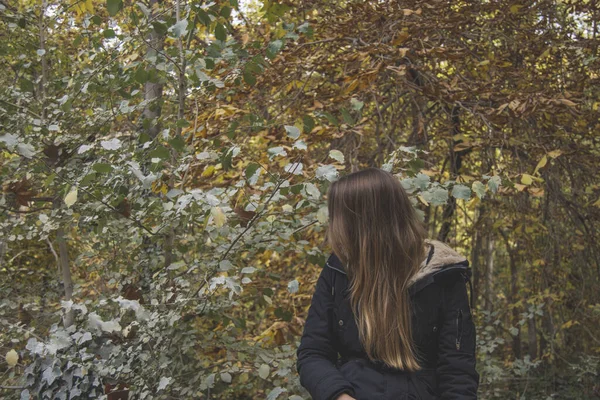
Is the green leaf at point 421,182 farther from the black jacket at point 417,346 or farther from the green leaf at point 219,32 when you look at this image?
the green leaf at point 219,32

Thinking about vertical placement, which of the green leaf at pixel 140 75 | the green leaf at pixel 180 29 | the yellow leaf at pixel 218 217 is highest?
the green leaf at pixel 180 29

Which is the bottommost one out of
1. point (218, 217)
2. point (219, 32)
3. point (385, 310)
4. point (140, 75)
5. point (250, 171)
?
point (385, 310)

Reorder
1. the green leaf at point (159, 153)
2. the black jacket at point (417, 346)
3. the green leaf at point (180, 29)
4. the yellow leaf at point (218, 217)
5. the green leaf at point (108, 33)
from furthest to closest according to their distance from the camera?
the green leaf at point (108, 33) → the green leaf at point (159, 153) → the green leaf at point (180, 29) → the yellow leaf at point (218, 217) → the black jacket at point (417, 346)

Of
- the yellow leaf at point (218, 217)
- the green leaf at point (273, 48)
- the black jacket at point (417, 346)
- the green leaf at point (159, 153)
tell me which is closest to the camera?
the black jacket at point (417, 346)

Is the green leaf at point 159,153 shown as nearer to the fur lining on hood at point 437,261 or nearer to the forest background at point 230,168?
the forest background at point 230,168

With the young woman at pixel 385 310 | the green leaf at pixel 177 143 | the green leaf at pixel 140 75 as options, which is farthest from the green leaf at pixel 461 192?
the green leaf at pixel 140 75

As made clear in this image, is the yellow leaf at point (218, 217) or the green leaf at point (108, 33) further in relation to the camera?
the green leaf at point (108, 33)

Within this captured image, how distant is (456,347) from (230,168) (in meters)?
2.24

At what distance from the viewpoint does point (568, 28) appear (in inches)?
177

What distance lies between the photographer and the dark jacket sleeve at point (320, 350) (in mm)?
1607

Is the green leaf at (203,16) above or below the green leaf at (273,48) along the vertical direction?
above

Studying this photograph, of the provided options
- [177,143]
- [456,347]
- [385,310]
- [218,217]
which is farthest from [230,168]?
[456,347]

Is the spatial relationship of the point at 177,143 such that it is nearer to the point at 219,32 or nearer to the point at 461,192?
the point at 219,32

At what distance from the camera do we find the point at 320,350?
5.58ft
